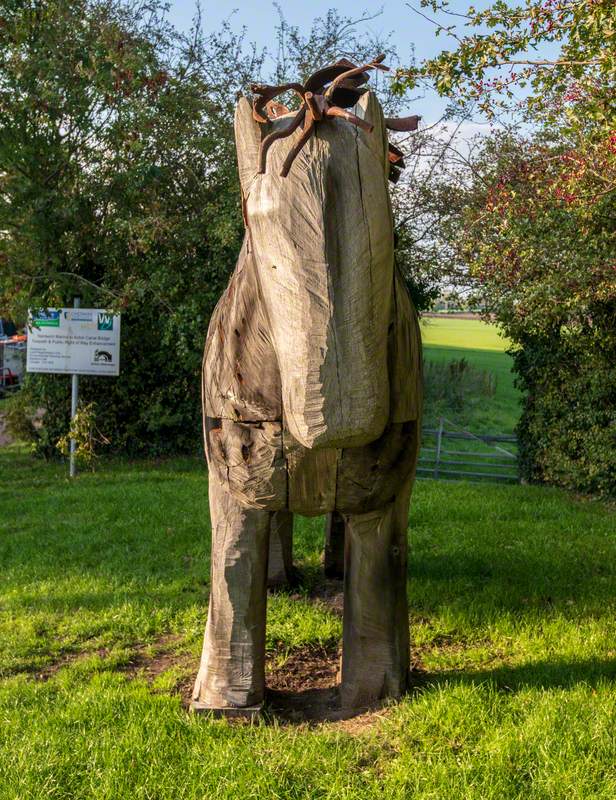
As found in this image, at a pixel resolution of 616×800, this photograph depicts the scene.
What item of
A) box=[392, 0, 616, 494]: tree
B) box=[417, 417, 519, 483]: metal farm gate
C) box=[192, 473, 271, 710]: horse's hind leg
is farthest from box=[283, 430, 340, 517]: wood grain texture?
box=[417, 417, 519, 483]: metal farm gate

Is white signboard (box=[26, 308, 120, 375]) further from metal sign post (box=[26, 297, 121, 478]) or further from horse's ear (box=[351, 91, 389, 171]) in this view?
horse's ear (box=[351, 91, 389, 171])

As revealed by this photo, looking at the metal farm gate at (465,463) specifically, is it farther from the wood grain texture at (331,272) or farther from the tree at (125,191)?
the wood grain texture at (331,272)

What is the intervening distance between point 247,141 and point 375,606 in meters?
2.10

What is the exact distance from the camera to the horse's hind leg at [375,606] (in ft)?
11.2

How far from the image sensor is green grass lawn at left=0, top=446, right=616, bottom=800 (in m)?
3.04

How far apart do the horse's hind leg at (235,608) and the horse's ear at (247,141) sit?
1.36 meters

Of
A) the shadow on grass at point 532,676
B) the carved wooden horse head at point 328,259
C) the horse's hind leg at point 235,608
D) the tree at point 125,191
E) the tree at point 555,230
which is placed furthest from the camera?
the tree at point 125,191

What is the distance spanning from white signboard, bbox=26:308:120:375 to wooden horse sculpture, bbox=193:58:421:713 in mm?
7086

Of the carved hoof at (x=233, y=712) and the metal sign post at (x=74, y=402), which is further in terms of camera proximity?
the metal sign post at (x=74, y=402)

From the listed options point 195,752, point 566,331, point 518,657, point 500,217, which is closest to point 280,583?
point 518,657

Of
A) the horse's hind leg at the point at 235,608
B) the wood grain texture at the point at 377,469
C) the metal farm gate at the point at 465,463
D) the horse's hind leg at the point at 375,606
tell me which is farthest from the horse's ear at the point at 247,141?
the metal farm gate at the point at 465,463

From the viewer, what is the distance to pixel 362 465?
312 centimetres

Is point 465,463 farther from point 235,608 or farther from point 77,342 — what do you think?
point 235,608

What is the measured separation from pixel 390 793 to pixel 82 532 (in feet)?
16.7
